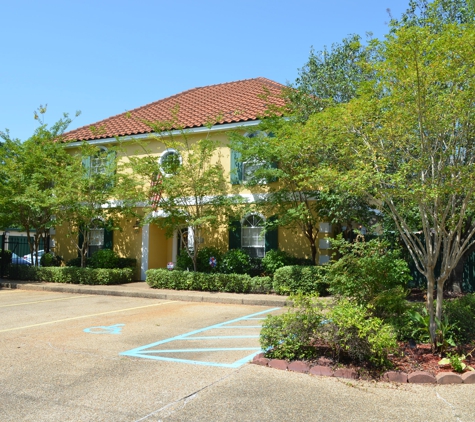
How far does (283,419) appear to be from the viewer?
14.3ft

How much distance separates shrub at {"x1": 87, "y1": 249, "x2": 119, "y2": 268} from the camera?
58.3 feet

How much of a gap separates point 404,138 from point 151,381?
4.76m

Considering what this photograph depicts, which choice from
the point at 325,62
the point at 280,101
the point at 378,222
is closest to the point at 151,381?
the point at 378,222

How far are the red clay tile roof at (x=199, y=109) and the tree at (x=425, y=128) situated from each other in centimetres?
945

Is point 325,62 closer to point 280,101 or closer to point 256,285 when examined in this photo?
point 280,101

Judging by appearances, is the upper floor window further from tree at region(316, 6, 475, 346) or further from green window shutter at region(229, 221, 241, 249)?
tree at region(316, 6, 475, 346)

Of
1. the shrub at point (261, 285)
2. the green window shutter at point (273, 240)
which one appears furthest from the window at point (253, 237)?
the shrub at point (261, 285)

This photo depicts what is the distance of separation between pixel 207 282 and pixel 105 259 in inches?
200

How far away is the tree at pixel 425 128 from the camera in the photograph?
20.1ft

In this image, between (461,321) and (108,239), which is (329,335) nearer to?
(461,321)

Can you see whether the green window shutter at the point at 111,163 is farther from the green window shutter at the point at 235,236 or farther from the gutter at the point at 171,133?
the green window shutter at the point at 235,236

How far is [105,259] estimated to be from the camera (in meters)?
17.8

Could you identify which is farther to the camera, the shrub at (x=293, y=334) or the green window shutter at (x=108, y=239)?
the green window shutter at (x=108, y=239)

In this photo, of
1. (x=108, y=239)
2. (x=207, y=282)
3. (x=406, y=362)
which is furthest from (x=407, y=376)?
(x=108, y=239)
